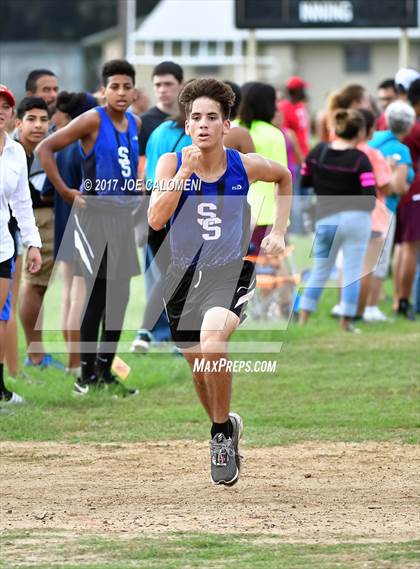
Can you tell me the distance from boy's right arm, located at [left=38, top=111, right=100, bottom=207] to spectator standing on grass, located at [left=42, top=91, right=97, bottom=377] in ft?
1.24

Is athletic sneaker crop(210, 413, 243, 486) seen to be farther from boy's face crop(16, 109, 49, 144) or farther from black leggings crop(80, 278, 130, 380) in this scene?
boy's face crop(16, 109, 49, 144)

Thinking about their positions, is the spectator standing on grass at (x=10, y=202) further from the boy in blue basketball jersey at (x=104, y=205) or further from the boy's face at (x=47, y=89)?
the boy's face at (x=47, y=89)

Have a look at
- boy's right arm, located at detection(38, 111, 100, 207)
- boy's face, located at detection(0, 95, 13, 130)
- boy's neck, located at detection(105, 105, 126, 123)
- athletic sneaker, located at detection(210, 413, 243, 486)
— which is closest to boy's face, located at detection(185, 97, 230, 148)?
athletic sneaker, located at detection(210, 413, 243, 486)

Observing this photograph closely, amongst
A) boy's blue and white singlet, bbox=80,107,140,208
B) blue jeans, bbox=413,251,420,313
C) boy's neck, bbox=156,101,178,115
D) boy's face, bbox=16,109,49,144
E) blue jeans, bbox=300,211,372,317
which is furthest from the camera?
blue jeans, bbox=413,251,420,313

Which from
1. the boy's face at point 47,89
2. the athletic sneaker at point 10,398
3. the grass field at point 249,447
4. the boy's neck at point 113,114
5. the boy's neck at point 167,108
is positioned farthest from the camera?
the boy's neck at point 167,108

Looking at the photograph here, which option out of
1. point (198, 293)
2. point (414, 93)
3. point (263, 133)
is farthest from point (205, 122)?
point (414, 93)

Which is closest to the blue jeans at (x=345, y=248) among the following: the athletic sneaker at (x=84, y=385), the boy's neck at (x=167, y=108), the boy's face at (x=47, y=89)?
the boy's neck at (x=167, y=108)

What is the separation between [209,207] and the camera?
738 centimetres

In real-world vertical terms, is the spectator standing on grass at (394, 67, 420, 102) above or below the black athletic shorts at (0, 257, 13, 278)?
above

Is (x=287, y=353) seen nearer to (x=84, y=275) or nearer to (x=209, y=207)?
(x=84, y=275)

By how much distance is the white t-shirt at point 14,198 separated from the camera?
8.72 meters

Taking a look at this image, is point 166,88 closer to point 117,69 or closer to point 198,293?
point 117,69

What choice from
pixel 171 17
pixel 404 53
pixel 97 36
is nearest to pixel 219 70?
pixel 171 17

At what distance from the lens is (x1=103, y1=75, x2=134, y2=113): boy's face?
967 centimetres
